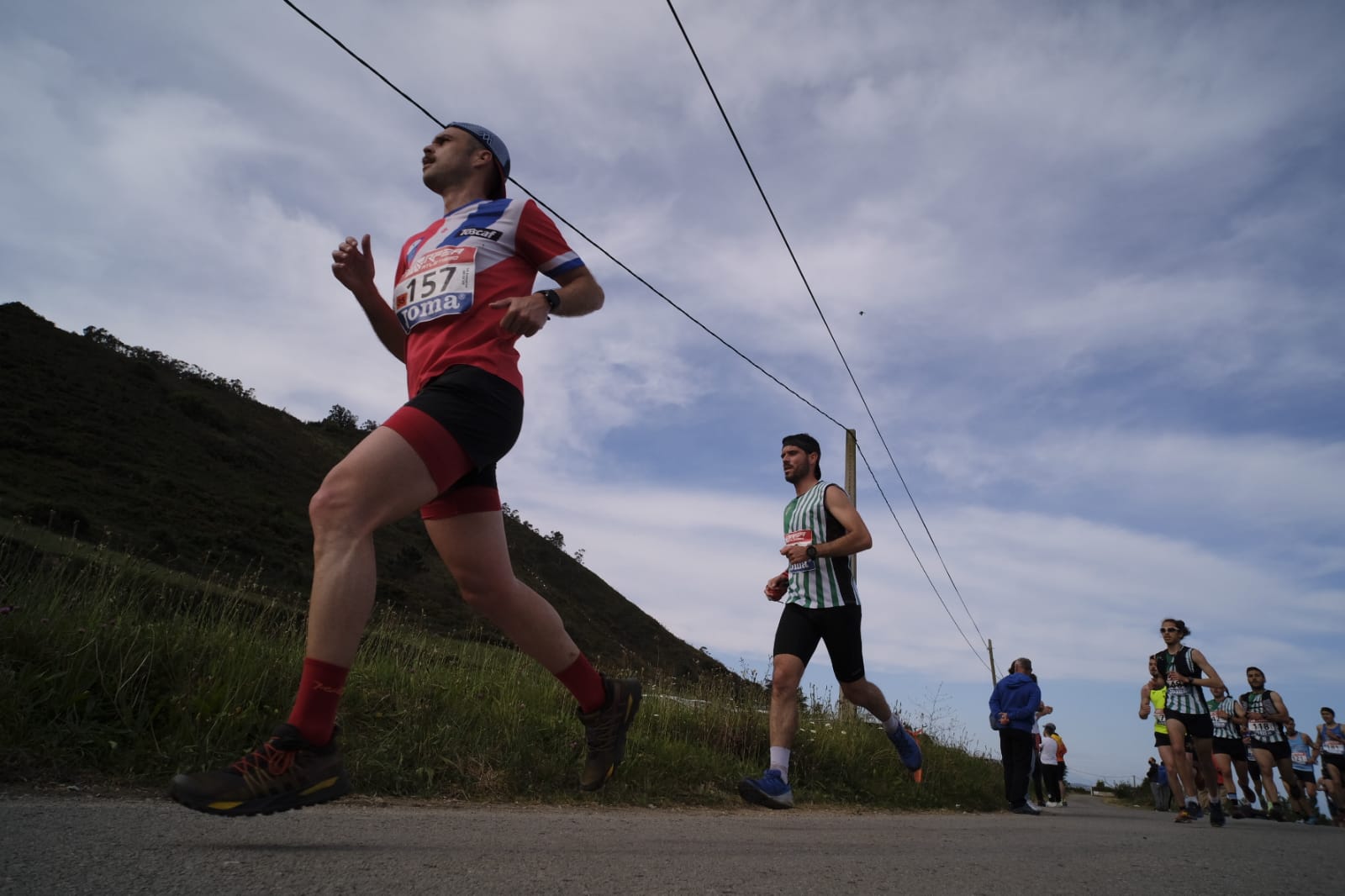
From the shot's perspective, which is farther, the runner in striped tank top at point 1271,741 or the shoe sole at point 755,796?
the runner in striped tank top at point 1271,741

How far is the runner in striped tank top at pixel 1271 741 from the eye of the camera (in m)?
13.1

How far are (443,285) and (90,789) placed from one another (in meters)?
2.39

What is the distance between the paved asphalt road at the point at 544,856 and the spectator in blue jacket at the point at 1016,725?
16.7 feet

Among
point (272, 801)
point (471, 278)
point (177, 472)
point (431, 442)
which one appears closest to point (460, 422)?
point (431, 442)

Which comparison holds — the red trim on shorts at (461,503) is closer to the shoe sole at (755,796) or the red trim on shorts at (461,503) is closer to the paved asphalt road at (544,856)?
the paved asphalt road at (544,856)

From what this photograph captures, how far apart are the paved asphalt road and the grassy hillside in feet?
102

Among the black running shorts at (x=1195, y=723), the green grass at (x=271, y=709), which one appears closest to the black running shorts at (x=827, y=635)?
the green grass at (x=271, y=709)

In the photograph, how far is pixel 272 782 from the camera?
7.09ft

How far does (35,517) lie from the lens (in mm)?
35625

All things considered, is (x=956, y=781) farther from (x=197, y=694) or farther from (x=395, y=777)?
(x=197, y=694)

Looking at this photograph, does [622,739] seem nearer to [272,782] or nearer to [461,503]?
[461,503]

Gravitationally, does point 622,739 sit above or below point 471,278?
below

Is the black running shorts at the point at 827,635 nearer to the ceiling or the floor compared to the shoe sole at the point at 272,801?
nearer to the ceiling

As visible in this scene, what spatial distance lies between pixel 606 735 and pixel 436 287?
1.61 metres
